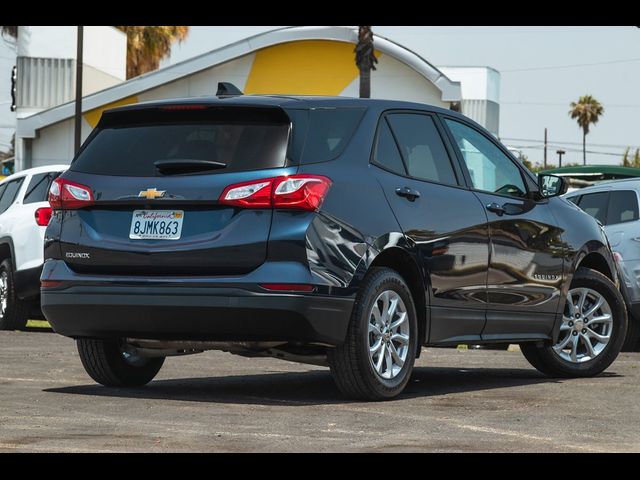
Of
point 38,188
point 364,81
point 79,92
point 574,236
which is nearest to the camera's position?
point 574,236

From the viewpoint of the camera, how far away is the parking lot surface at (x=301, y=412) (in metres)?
6.57

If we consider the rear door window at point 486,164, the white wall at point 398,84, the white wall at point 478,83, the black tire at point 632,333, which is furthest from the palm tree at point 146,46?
the rear door window at point 486,164

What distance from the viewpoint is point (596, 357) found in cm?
1045

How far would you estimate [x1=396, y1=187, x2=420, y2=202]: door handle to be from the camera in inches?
A: 337

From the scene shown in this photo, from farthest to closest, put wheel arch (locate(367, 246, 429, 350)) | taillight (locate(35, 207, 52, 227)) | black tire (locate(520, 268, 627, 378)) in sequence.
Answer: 1. taillight (locate(35, 207, 52, 227))
2. black tire (locate(520, 268, 627, 378))
3. wheel arch (locate(367, 246, 429, 350))

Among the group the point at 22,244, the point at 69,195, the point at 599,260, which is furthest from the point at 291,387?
the point at 22,244

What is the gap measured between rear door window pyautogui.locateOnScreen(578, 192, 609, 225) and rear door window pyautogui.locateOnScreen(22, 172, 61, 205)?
5808 millimetres

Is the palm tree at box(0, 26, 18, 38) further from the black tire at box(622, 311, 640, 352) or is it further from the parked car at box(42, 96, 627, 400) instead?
the parked car at box(42, 96, 627, 400)

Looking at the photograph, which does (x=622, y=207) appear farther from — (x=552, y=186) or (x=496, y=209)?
(x=496, y=209)

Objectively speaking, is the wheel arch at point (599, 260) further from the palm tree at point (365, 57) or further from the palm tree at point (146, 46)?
the palm tree at point (146, 46)

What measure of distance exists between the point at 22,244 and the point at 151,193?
8234mm

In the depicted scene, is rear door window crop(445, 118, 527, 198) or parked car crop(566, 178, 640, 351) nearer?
rear door window crop(445, 118, 527, 198)

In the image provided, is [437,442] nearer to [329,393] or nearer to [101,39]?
[329,393]

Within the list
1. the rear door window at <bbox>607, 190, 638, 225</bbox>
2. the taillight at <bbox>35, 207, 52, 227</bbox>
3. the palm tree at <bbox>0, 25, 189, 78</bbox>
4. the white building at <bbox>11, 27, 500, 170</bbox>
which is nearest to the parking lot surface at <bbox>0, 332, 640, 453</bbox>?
the rear door window at <bbox>607, 190, 638, 225</bbox>
